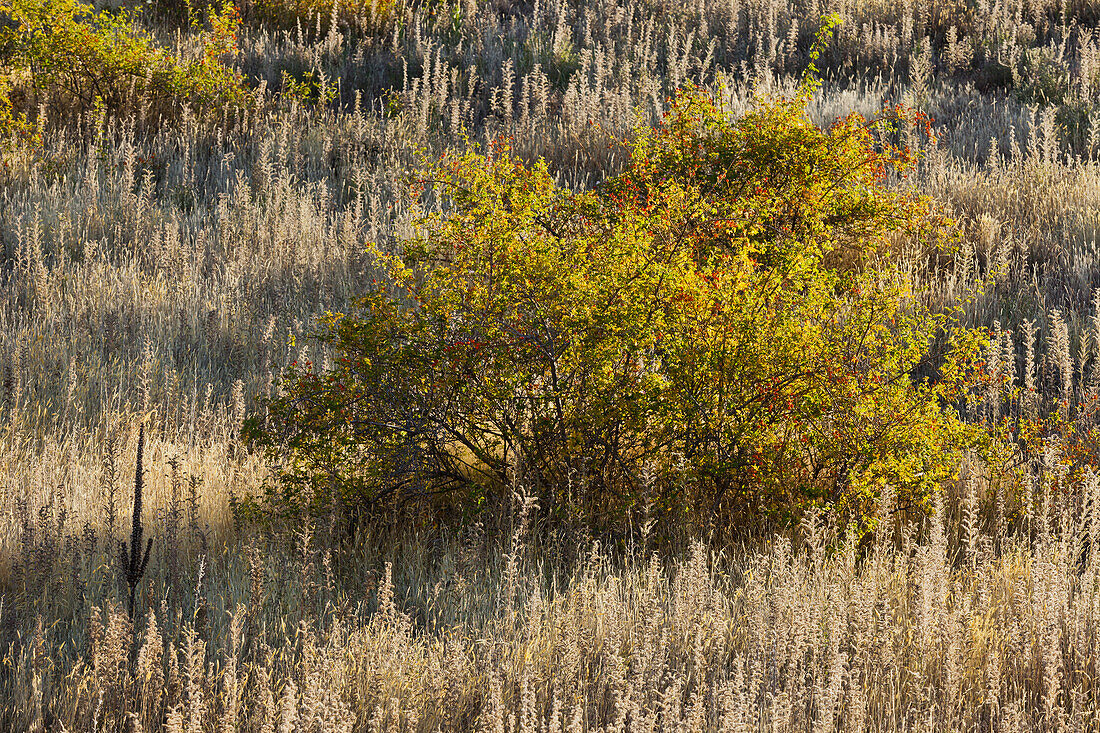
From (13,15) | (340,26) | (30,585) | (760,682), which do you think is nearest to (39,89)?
(13,15)

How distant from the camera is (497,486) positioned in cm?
453

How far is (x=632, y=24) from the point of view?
13.2 metres

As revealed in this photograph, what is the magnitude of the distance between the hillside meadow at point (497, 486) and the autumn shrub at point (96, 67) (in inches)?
1.8

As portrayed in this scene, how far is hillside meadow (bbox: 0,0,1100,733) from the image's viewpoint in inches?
118

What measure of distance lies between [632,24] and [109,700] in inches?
468

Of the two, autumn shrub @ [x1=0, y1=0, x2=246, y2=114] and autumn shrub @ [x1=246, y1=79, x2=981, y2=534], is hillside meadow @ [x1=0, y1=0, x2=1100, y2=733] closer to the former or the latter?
autumn shrub @ [x1=0, y1=0, x2=246, y2=114]

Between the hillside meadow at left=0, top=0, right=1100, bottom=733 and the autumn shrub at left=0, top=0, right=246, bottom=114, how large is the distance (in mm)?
46

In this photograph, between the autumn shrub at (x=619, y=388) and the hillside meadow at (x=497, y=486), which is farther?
the autumn shrub at (x=619, y=388)

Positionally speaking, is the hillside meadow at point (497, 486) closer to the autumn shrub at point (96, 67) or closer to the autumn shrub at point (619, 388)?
the autumn shrub at point (96, 67)

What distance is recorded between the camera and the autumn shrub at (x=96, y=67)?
10383 millimetres

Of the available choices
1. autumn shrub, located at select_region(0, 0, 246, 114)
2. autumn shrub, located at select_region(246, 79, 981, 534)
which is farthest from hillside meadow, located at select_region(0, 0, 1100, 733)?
autumn shrub, located at select_region(246, 79, 981, 534)

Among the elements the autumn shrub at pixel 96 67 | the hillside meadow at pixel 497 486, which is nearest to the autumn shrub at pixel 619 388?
the hillside meadow at pixel 497 486

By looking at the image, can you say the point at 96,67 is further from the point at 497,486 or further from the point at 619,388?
the point at 619,388

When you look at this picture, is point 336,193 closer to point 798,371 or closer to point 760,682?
point 798,371
